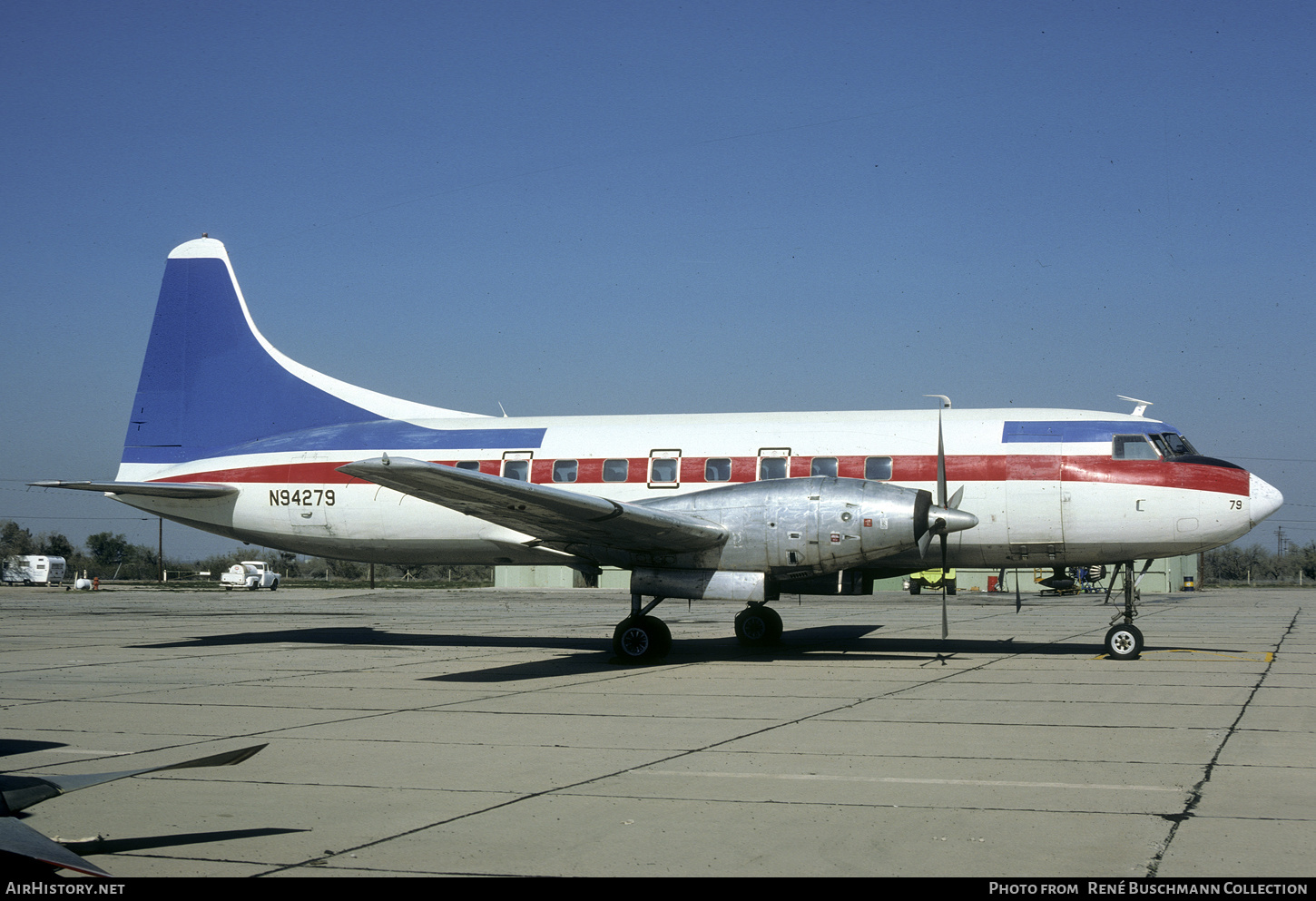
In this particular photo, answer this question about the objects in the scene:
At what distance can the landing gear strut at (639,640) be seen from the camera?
16.1 metres

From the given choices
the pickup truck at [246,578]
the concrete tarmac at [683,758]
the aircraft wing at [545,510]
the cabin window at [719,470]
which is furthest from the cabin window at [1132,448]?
the pickup truck at [246,578]

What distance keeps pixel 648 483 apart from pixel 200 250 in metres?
10.6

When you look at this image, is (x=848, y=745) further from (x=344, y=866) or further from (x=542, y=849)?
(x=344, y=866)

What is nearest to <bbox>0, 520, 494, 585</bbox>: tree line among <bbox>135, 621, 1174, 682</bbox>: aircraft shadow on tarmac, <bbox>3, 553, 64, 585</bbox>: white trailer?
<bbox>3, 553, 64, 585</bbox>: white trailer

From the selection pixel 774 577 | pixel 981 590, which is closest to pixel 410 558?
pixel 774 577

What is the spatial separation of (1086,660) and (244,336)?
1635cm

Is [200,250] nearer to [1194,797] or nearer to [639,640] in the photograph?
[639,640]

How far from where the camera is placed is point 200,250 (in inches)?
837

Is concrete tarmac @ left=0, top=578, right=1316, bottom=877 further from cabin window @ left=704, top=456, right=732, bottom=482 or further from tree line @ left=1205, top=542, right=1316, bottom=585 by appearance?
tree line @ left=1205, top=542, right=1316, bottom=585

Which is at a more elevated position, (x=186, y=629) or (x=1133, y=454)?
(x=1133, y=454)

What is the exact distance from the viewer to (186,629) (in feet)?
78.8

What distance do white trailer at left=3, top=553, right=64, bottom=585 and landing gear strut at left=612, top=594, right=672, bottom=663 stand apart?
67626 millimetres

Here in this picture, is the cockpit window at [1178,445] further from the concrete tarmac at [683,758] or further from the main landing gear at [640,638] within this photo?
the main landing gear at [640,638]

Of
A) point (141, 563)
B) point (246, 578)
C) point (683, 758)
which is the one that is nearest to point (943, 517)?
point (683, 758)
